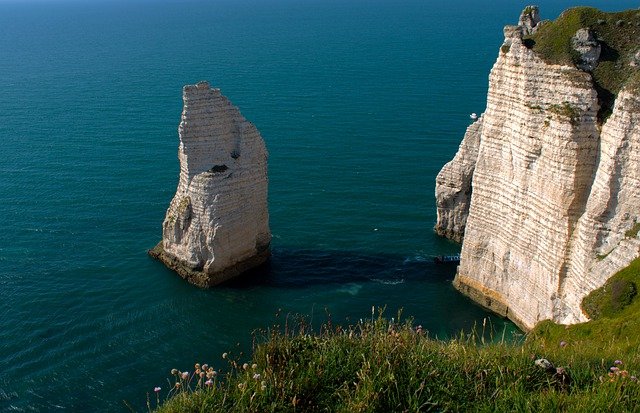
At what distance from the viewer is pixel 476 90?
78812mm

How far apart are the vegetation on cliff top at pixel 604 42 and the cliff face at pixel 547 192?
483 mm

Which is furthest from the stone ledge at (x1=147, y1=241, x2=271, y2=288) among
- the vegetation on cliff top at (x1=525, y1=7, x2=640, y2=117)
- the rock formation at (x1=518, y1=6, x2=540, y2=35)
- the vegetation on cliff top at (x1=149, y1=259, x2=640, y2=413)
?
the vegetation on cliff top at (x1=149, y1=259, x2=640, y2=413)

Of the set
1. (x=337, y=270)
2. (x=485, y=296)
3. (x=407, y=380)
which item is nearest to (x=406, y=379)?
(x=407, y=380)

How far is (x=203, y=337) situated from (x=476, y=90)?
56311mm

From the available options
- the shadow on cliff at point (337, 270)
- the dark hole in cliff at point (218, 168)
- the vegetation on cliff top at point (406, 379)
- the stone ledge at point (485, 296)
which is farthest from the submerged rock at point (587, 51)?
the dark hole in cliff at point (218, 168)

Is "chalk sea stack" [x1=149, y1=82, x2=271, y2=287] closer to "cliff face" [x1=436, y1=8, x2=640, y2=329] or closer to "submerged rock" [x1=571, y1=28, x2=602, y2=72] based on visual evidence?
"cliff face" [x1=436, y1=8, x2=640, y2=329]

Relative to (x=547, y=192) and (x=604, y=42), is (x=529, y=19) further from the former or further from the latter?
(x=547, y=192)

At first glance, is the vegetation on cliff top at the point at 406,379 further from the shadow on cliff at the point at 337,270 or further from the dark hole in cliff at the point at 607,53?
the shadow on cliff at the point at 337,270

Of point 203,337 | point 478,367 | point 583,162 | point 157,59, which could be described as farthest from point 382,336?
point 157,59

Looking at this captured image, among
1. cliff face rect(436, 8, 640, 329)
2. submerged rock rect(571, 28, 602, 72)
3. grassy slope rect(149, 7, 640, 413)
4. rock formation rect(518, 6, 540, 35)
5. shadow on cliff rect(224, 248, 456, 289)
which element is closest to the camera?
grassy slope rect(149, 7, 640, 413)

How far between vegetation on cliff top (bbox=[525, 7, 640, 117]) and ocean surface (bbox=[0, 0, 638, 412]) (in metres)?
12.7

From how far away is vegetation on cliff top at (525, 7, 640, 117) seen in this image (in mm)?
28250

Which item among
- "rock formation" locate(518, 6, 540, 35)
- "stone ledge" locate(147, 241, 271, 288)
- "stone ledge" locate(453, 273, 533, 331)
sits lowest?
"stone ledge" locate(147, 241, 271, 288)

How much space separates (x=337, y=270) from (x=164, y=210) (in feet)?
50.4
